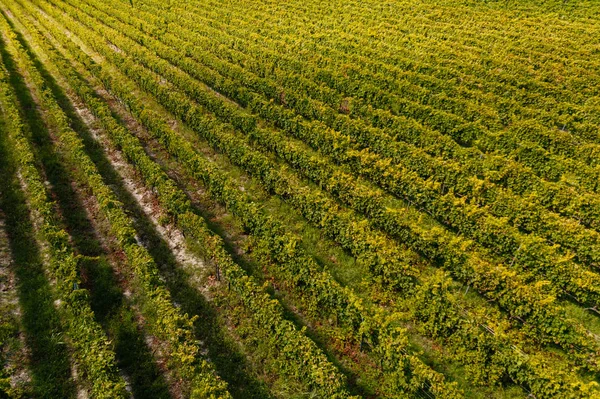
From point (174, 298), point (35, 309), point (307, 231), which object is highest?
point (307, 231)

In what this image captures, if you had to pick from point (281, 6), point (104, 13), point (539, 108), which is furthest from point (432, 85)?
point (104, 13)

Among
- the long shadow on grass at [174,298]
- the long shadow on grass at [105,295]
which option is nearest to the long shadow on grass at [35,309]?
the long shadow on grass at [105,295]

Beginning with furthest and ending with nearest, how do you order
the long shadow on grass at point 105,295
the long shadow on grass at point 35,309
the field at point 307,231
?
the long shadow on grass at point 105,295 → the long shadow on grass at point 35,309 → the field at point 307,231

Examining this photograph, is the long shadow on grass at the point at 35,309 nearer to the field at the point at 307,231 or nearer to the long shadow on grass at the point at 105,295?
the field at the point at 307,231

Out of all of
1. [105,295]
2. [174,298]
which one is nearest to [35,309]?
[105,295]

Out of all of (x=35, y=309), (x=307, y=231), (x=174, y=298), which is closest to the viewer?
(x=35, y=309)

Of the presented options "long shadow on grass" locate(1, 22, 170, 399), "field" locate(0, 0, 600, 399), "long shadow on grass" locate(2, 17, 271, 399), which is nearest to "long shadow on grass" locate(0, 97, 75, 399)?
"field" locate(0, 0, 600, 399)

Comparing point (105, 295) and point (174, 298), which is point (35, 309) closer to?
point (105, 295)
